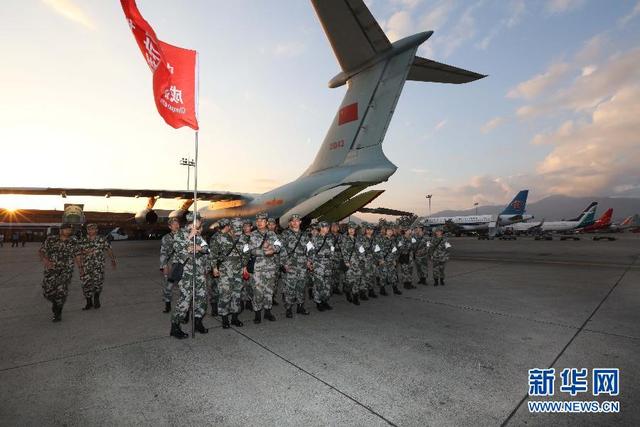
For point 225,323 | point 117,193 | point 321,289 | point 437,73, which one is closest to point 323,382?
point 225,323

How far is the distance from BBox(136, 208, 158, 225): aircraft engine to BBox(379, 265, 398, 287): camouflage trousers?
16.0 m

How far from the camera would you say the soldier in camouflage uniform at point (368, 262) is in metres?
7.34

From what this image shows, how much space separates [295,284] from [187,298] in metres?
2.17

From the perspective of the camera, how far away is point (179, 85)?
18.1ft

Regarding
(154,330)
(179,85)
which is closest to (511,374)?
(154,330)

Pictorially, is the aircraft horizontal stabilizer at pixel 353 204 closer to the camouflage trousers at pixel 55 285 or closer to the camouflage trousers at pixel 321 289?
the camouflage trousers at pixel 321 289

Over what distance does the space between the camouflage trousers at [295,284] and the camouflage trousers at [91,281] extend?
13.8 feet

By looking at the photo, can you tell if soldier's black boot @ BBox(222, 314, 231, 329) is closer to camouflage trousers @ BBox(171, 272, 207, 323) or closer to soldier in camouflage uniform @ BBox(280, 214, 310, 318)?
camouflage trousers @ BBox(171, 272, 207, 323)

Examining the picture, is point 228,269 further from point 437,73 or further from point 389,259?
point 437,73

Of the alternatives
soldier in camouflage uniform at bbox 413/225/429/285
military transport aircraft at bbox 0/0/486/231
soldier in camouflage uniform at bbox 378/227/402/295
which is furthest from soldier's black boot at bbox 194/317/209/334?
military transport aircraft at bbox 0/0/486/231

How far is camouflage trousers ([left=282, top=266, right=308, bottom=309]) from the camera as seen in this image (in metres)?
6.15

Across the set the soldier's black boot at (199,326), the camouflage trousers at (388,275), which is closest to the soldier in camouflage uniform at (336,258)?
the camouflage trousers at (388,275)

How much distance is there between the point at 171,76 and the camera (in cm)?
548

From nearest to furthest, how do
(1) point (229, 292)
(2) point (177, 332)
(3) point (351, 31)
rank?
(2) point (177, 332) < (1) point (229, 292) < (3) point (351, 31)
